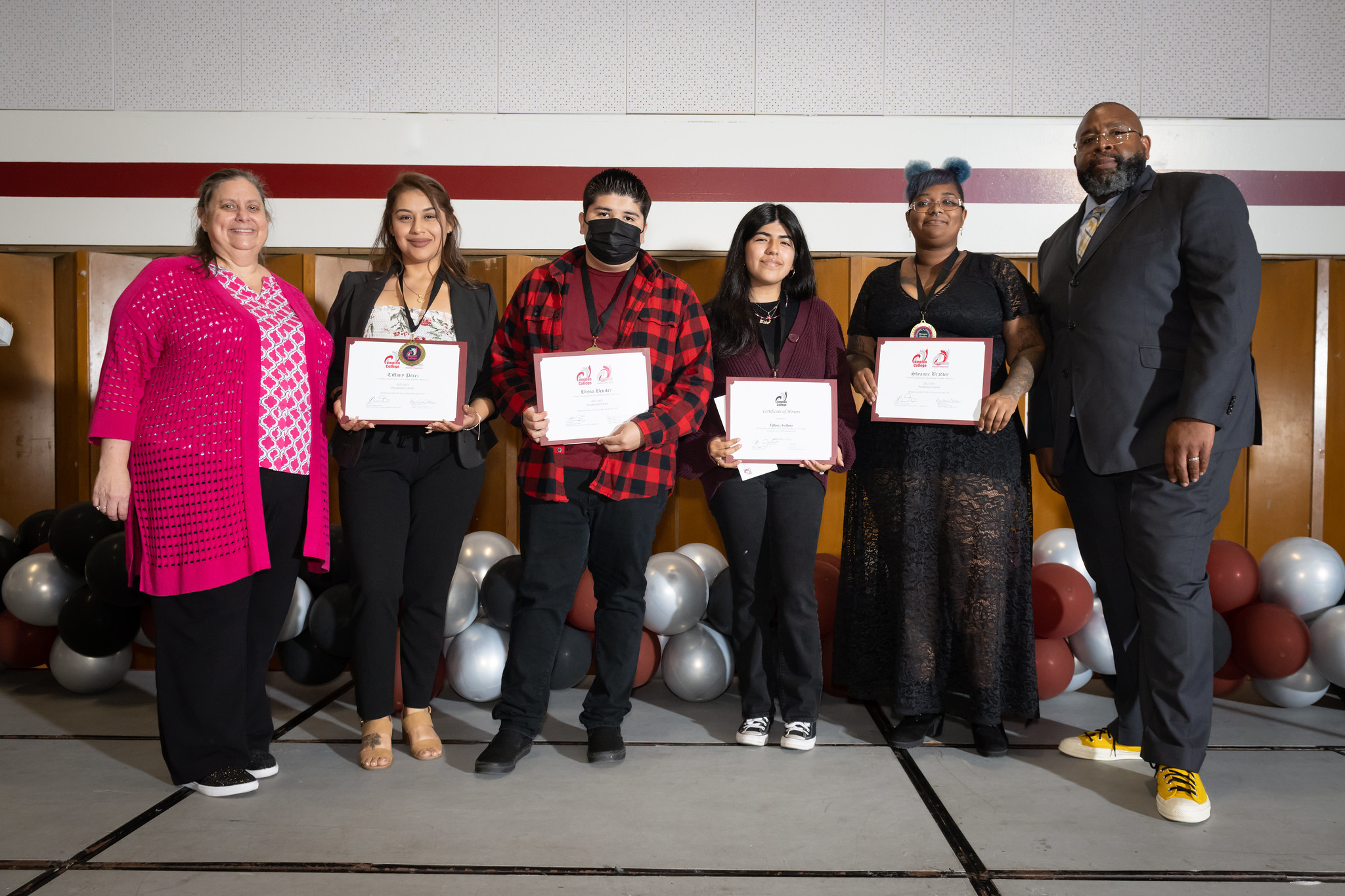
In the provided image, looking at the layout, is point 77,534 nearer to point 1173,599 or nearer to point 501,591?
point 501,591

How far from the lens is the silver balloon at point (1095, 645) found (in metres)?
3.25

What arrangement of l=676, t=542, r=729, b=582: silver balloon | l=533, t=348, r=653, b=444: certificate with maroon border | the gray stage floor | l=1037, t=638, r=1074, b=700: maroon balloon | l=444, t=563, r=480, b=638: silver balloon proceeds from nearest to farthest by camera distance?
1. the gray stage floor
2. l=533, t=348, r=653, b=444: certificate with maroon border
3. l=1037, t=638, r=1074, b=700: maroon balloon
4. l=444, t=563, r=480, b=638: silver balloon
5. l=676, t=542, r=729, b=582: silver balloon

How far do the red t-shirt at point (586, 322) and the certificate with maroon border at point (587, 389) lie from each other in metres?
0.08

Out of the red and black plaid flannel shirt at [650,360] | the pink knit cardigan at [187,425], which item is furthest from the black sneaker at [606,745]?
the pink knit cardigan at [187,425]

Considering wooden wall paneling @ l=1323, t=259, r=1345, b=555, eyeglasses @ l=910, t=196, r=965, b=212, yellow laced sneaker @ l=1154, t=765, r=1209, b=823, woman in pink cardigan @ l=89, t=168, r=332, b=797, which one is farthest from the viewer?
wooden wall paneling @ l=1323, t=259, r=1345, b=555

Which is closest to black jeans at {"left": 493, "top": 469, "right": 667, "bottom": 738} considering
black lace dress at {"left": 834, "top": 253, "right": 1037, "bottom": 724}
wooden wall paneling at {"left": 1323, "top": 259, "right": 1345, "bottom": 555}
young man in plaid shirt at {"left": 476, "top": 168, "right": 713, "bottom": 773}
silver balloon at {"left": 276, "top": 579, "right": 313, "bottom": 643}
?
young man in plaid shirt at {"left": 476, "top": 168, "right": 713, "bottom": 773}

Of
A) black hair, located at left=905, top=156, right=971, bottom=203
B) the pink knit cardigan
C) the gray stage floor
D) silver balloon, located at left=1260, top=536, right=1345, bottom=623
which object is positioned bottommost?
the gray stage floor

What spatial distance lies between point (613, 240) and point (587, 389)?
1.57 feet

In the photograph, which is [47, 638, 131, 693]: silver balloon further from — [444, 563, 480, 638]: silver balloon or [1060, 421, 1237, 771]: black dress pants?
[1060, 421, 1237, 771]: black dress pants

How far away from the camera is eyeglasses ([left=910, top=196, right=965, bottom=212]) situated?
274 cm

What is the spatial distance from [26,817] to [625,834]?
5.38ft

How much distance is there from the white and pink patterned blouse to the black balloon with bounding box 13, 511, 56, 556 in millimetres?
2110

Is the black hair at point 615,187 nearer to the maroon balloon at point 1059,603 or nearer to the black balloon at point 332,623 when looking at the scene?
the black balloon at point 332,623

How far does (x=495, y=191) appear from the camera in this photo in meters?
4.28
